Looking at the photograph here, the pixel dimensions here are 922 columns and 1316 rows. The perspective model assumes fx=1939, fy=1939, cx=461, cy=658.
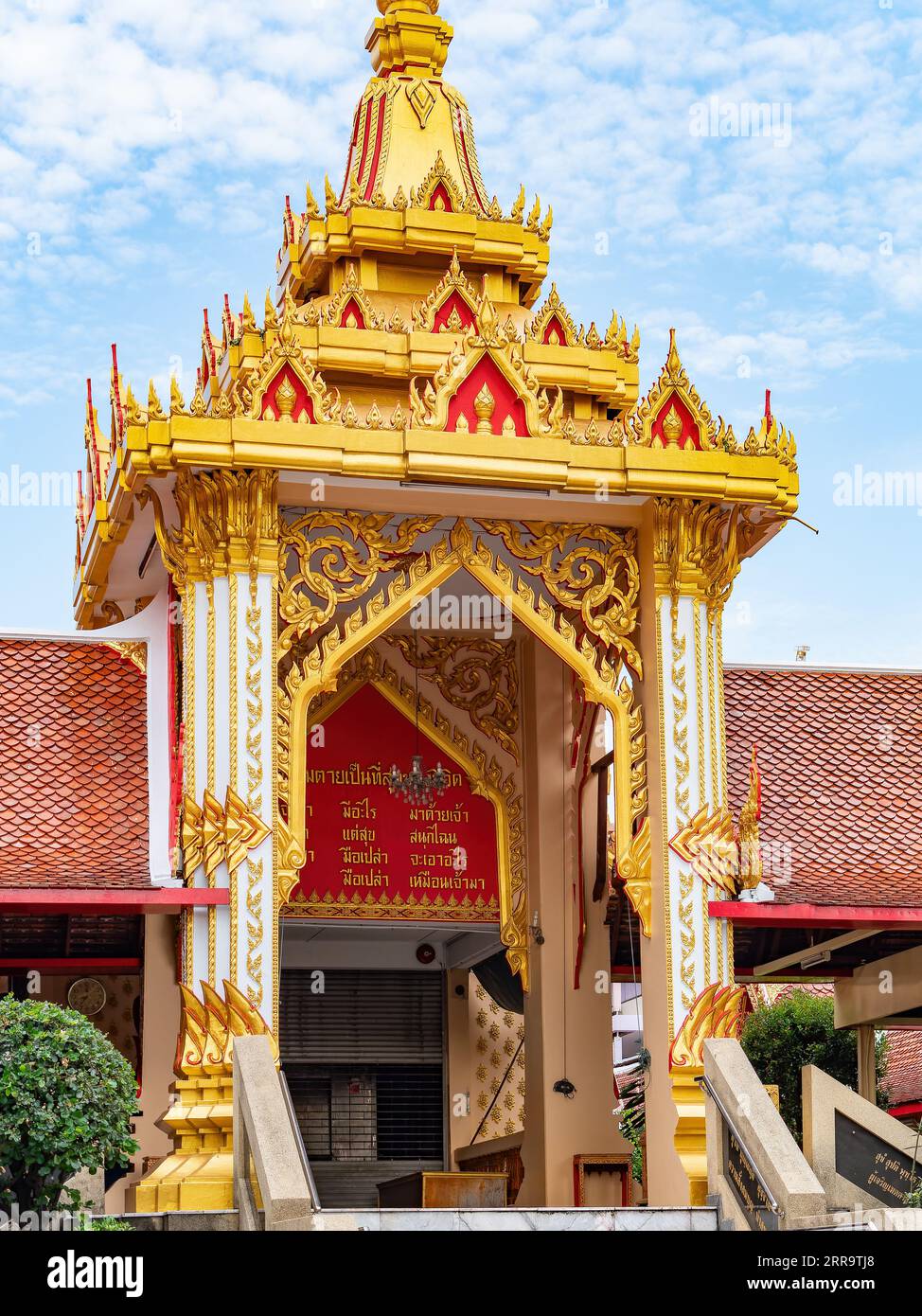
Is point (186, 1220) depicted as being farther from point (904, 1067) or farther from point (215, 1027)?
point (904, 1067)

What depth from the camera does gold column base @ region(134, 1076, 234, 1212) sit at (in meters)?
10.5

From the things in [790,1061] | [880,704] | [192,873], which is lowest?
[790,1061]

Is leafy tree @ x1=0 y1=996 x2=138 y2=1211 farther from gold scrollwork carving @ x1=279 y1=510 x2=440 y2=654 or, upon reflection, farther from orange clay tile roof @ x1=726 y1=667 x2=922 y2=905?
orange clay tile roof @ x1=726 y1=667 x2=922 y2=905

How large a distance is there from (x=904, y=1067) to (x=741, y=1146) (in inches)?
473

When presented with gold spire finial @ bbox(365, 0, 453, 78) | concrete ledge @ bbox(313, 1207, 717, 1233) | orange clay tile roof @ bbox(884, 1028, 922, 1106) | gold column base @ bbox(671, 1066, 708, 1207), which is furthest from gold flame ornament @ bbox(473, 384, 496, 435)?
orange clay tile roof @ bbox(884, 1028, 922, 1106)

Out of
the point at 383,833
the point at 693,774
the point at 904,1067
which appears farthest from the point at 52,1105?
the point at 904,1067

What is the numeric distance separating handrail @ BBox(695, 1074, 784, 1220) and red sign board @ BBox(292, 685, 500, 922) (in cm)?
339

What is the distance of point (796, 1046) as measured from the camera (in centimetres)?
2094

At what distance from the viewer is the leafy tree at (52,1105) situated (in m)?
9.05

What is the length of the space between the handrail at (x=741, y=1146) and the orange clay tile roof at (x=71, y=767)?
3571mm
